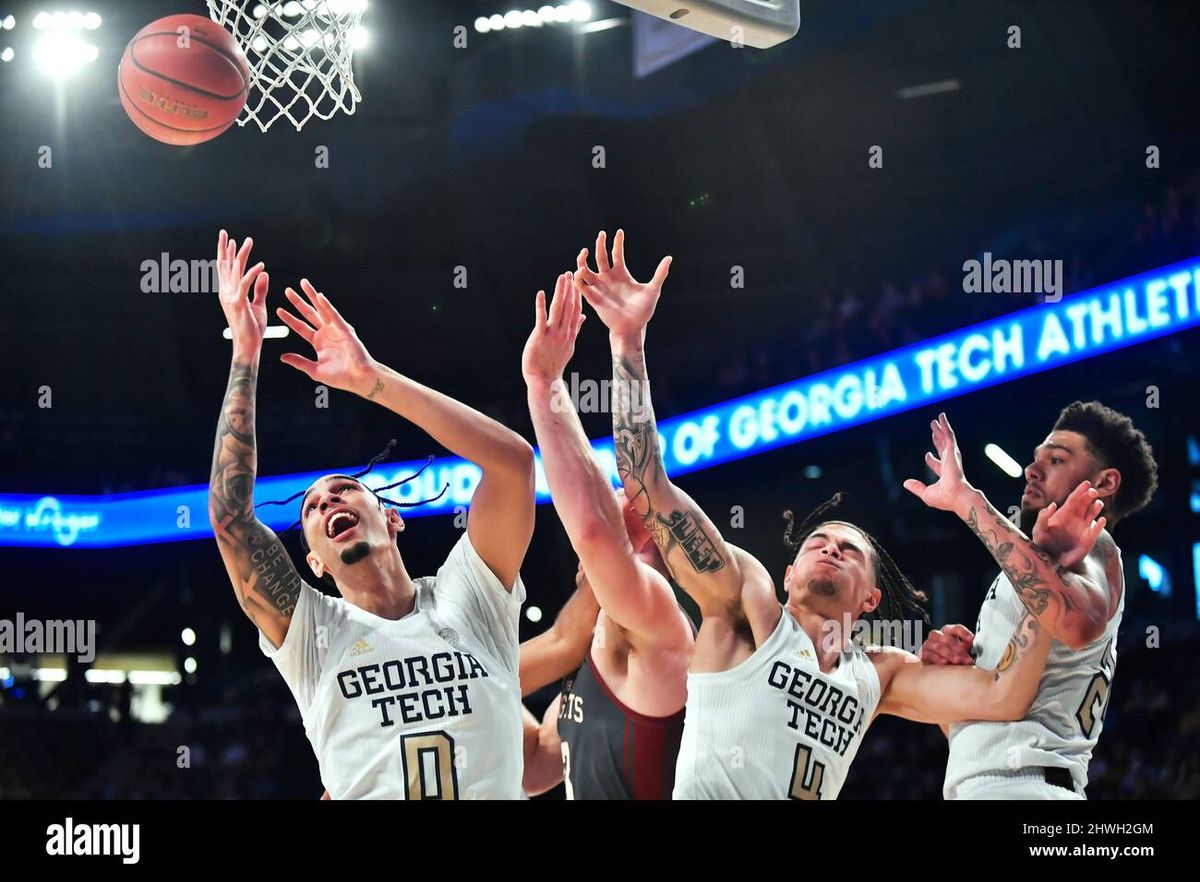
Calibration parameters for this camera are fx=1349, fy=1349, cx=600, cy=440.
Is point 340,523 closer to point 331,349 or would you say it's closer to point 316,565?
point 316,565

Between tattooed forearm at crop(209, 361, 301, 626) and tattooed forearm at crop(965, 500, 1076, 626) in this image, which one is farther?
tattooed forearm at crop(965, 500, 1076, 626)

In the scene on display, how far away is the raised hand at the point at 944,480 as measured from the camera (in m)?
4.62

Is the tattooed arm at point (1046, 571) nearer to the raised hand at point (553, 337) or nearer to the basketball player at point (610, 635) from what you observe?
the basketball player at point (610, 635)

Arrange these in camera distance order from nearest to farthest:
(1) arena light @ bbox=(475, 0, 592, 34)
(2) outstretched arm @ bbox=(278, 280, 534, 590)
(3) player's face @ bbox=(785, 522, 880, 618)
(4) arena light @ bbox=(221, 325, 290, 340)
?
(2) outstretched arm @ bbox=(278, 280, 534, 590), (3) player's face @ bbox=(785, 522, 880, 618), (4) arena light @ bbox=(221, 325, 290, 340), (1) arena light @ bbox=(475, 0, 592, 34)

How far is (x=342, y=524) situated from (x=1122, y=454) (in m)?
2.70

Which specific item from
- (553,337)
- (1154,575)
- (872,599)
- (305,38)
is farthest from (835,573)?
(305,38)

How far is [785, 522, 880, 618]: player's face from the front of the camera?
176 inches

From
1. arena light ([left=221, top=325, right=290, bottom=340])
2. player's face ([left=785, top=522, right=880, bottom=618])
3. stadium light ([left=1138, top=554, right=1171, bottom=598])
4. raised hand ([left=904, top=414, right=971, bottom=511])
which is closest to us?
player's face ([left=785, top=522, right=880, bottom=618])

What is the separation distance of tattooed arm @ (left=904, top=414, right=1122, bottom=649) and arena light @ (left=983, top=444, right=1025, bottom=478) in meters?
0.26

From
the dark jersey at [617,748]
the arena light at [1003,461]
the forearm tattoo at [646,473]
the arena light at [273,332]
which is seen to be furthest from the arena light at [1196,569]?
the arena light at [273,332]

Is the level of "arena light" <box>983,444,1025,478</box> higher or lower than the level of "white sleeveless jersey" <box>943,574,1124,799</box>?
higher

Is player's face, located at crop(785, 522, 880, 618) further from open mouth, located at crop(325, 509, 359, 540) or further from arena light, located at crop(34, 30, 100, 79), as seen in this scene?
arena light, located at crop(34, 30, 100, 79)

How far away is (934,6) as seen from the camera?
5.45m

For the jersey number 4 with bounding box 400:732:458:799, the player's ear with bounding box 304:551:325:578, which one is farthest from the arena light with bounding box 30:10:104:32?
the jersey number 4 with bounding box 400:732:458:799
